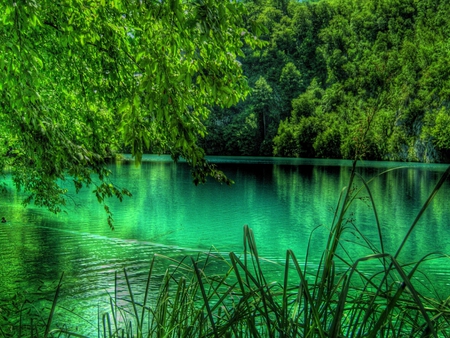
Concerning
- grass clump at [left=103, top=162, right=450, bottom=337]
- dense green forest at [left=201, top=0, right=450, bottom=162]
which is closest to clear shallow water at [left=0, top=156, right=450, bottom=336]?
grass clump at [left=103, top=162, right=450, bottom=337]

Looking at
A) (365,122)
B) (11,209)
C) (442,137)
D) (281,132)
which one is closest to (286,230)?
(11,209)

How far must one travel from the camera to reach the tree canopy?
252 centimetres

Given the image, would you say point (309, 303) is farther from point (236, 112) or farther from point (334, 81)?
point (334, 81)

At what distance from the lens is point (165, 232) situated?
14.2m

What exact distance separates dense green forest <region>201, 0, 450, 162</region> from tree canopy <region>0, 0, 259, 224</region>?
61847 millimetres

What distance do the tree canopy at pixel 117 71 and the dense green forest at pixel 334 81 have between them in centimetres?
6185

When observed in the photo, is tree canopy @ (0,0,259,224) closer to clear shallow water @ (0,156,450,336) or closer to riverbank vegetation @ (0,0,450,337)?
riverbank vegetation @ (0,0,450,337)

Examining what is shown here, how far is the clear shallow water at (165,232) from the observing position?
27.0ft

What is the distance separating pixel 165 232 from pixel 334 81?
10076 centimetres

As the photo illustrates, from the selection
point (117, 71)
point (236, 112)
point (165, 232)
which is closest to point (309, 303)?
point (117, 71)

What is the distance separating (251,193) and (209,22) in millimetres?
23569

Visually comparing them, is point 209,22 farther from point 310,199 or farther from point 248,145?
point 248,145

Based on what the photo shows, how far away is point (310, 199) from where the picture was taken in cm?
2356

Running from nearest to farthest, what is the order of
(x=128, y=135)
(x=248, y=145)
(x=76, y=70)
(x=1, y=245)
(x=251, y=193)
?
1. (x=128, y=135)
2. (x=76, y=70)
3. (x=1, y=245)
4. (x=251, y=193)
5. (x=248, y=145)
